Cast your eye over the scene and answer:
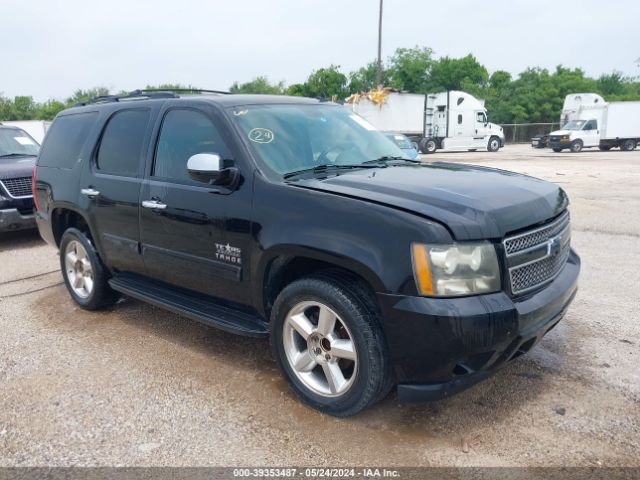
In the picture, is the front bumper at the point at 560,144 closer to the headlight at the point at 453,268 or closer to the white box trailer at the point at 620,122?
the white box trailer at the point at 620,122

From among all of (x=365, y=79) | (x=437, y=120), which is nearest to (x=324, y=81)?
(x=365, y=79)

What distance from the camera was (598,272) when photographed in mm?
5930

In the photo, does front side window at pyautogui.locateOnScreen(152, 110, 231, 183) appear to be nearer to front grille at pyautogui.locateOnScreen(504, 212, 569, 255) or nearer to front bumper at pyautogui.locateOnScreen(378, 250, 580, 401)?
front bumper at pyautogui.locateOnScreen(378, 250, 580, 401)

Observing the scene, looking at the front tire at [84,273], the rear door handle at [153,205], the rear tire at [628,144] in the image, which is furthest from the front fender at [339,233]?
the rear tire at [628,144]

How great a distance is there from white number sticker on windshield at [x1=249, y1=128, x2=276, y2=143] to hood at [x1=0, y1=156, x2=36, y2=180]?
19.2 feet

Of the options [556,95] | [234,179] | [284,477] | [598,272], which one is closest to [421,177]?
[234,179]

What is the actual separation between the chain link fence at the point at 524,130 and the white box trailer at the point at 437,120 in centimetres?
1598

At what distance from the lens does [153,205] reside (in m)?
4.00

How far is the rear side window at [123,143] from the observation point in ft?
14.2

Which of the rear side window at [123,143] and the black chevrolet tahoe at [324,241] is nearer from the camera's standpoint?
the black chevrolet tahoe at [324,241]

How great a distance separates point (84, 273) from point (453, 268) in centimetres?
376

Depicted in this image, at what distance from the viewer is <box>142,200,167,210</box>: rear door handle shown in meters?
3.94

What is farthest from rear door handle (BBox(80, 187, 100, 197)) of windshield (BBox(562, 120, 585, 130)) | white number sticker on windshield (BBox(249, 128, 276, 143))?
windshield (BBox(562, 120, 585, 130))

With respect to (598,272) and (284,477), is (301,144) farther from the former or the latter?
(598,272)
